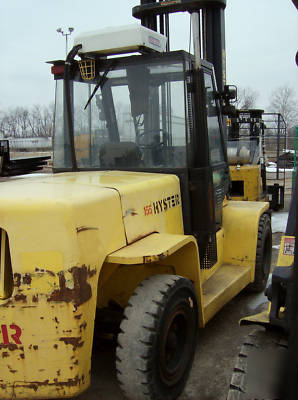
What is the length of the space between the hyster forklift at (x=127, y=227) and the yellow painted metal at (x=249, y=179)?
4.82 metres

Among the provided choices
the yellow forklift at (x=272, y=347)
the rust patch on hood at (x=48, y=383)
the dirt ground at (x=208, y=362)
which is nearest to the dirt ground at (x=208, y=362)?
the dirt ground at (x=208, y=362)

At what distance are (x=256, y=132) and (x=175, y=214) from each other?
8.07 metres

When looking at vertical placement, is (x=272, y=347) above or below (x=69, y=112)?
below

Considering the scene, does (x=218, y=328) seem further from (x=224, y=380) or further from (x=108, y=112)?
(x=108, y=112)

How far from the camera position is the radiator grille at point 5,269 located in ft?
8.39

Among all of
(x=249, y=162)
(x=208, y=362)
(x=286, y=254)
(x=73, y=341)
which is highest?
(x=249, y=162)

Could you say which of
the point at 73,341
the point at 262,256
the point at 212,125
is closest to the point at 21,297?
the point at 73,341

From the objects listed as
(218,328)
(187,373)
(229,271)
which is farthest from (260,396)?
(229,271)

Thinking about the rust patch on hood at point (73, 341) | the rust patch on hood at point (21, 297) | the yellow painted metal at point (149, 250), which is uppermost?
the yellow painted metal at point (149, 250)

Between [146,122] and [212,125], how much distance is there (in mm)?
876

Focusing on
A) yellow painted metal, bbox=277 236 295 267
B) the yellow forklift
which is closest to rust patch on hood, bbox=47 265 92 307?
the yellow forklift

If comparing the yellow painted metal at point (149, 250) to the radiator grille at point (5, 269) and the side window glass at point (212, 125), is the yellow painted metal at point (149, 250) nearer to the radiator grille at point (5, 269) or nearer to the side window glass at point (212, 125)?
the radiator grille at point (5, 269)

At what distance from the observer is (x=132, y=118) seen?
381 centimetres

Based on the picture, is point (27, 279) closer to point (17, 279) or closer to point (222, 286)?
point (17, 279)
